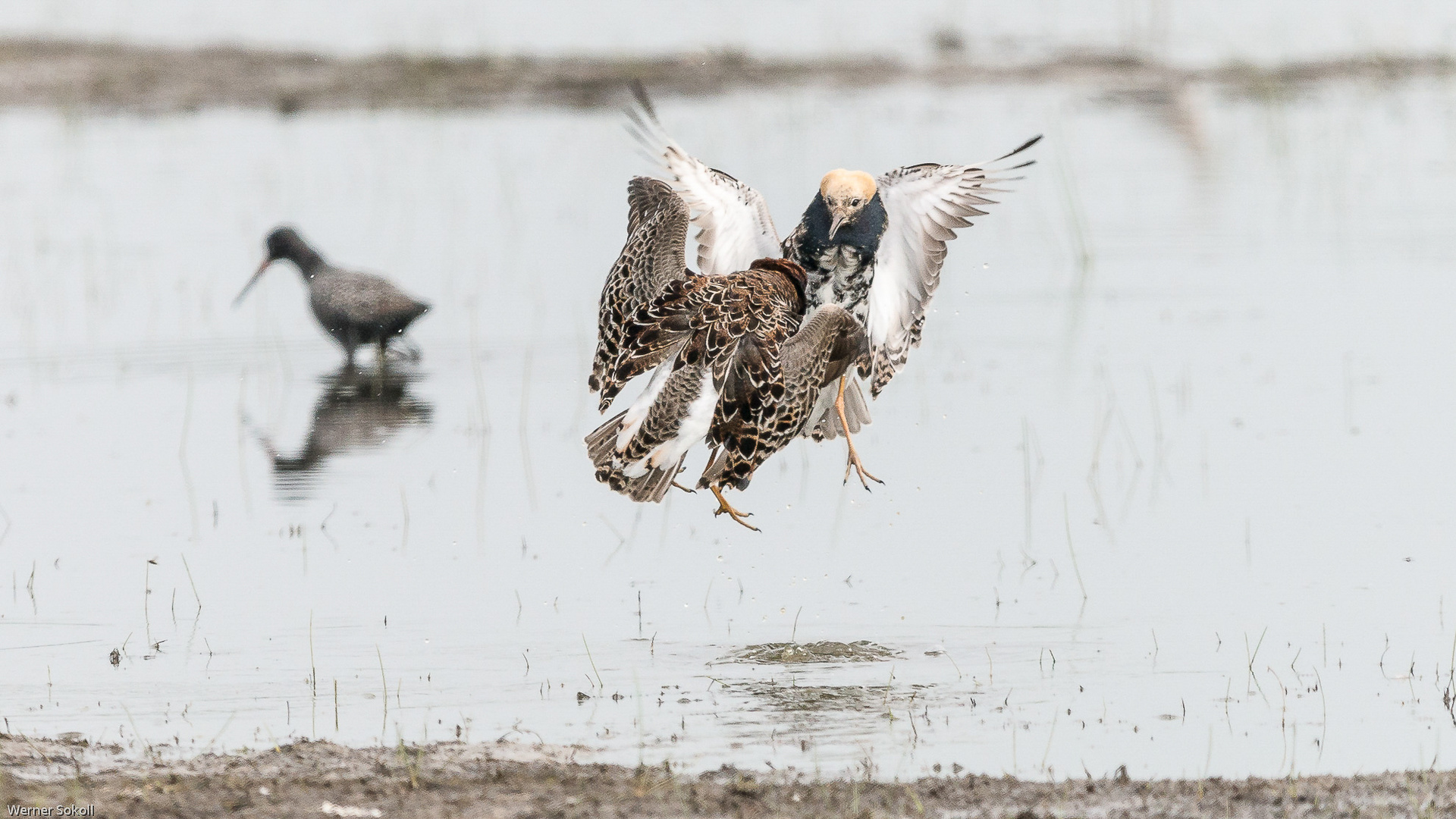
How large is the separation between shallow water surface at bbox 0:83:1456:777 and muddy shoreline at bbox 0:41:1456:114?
4153 millimetres

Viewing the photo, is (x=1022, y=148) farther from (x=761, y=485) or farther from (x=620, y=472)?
(x=761, y=485)

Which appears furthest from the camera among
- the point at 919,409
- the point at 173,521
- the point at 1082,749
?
the point at 919,409

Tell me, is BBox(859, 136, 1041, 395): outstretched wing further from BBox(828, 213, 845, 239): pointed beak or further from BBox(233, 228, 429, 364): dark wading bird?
BBox(233, 228, 429, 364): dark wading bird

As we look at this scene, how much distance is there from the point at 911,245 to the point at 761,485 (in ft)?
8.58

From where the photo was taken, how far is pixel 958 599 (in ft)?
22.6

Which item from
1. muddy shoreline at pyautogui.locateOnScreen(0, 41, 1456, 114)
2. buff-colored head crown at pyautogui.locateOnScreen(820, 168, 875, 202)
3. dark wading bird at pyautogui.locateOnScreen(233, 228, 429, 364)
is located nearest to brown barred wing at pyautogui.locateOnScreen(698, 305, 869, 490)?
buff-colored head crown at pyautogui.locateOnScreen(820, 168, 875, 202)

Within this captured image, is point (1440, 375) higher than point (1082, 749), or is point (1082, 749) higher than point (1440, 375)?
point (1440, 375)

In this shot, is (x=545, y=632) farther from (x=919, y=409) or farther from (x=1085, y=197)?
(x=1085, y=197)

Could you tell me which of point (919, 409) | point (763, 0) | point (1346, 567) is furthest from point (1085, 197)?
point (763, 0)

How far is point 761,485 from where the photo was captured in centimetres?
870

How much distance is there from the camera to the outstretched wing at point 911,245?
244 inches

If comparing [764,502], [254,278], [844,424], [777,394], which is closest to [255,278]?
[254,278]

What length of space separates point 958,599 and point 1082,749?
1468mm

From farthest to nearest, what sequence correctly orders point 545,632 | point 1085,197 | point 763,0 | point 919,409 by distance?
1. point 763,0
2. point 1085,197
3. point 919,409
4. point 545,632
